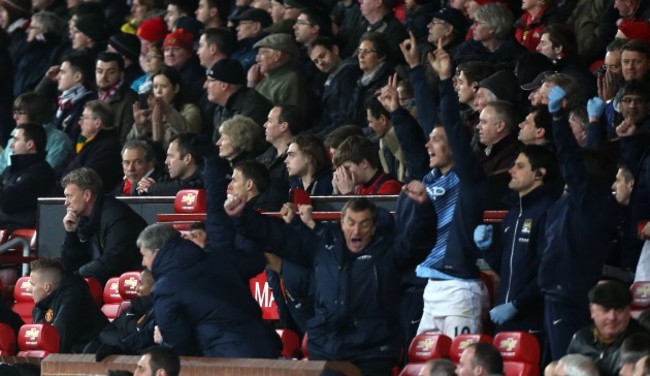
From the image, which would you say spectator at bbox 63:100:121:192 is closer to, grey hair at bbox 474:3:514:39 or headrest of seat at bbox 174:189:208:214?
headrest of seat at bbox 174:189:208:214

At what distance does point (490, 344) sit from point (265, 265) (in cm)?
220

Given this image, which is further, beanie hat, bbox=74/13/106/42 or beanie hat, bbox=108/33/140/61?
beanie hat, bbox=74/13/106/42

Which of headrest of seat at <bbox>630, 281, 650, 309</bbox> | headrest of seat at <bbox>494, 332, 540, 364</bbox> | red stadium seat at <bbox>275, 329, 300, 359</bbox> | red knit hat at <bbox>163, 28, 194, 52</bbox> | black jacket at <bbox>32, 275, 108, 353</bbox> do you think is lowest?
black jacket at <bbox>32, 275, 108, 353</bbox>

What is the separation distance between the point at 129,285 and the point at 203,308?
6.79 ft

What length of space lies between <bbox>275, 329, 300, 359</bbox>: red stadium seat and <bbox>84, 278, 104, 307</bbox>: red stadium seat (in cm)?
222

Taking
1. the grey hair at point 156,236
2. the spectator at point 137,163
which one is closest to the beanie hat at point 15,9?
the spectator at point 137,163

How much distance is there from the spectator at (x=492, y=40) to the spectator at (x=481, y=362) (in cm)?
514

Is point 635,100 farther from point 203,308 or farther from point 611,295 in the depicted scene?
point 203,308

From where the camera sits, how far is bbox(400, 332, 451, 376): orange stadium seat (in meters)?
11.5

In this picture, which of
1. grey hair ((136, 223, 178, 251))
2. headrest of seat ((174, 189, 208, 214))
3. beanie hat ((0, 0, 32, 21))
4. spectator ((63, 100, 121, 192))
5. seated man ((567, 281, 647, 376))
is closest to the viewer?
seated man ((567, 281, 647, 376))

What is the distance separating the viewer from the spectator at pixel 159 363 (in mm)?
11180

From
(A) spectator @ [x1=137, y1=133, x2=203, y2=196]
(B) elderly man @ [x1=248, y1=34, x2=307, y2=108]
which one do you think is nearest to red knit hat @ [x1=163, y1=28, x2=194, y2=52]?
(B) elderly man @ [x1=248, y1=34, x2=307, y2=108]

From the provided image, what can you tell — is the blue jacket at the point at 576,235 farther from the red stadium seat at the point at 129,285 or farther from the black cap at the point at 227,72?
the black cap at the point at 227,72

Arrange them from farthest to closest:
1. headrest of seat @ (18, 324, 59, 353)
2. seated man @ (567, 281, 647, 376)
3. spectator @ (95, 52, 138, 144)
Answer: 1. spectator @ (95, 52, 138, 144)
2. headrest of seat @ (18, 324, 59, 353)
3. seated man @ (567, 281, 647, 376)
